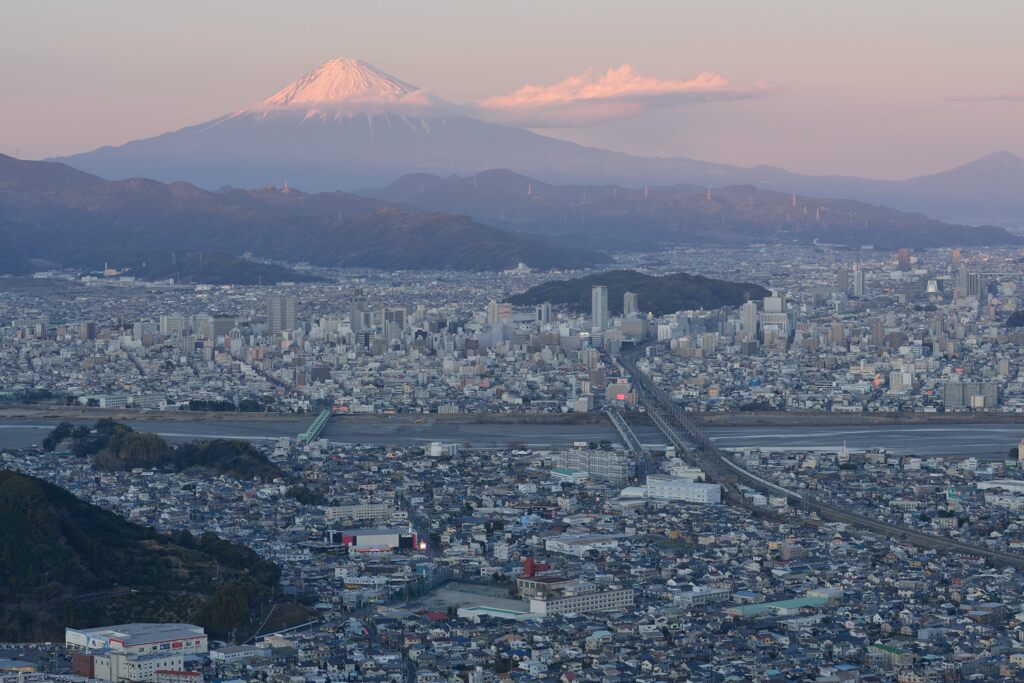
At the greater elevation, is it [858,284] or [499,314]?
[858,284]

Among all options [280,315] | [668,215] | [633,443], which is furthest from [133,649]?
[668,215]

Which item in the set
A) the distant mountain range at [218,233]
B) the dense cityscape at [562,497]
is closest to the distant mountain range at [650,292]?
the dense cityscape at [562,497]

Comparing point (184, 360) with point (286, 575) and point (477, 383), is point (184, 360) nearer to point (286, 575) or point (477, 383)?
point (477, 383)

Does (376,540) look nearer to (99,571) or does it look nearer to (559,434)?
(99,571)

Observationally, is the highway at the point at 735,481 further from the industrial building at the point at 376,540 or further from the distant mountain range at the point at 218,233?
the distant mountain range at the point at 218,233

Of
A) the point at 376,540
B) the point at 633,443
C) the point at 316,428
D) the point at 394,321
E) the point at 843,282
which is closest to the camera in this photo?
the point at 376,540

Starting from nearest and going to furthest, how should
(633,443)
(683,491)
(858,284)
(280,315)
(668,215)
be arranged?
(683,491) → (633,443) → (280,315) → (858,284) → (668,215)

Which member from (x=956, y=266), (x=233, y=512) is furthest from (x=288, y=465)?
(x=956, y=266)
